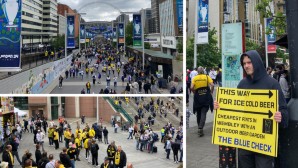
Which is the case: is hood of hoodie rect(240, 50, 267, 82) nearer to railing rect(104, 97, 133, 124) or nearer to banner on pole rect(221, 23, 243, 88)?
railing rect(104, 97, 133, 124)

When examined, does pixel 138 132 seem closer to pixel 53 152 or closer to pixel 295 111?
pixel 53 152

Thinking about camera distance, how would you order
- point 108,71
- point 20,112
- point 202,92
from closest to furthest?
1. point 20,112
2. point 202,92
3. point 108,71

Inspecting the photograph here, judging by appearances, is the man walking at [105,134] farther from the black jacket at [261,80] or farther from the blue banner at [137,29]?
the blue banner at [137,29]

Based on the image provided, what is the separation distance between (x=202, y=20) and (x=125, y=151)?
1262cm

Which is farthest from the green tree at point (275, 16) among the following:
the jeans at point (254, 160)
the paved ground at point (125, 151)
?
the jeans at point (254, 160)

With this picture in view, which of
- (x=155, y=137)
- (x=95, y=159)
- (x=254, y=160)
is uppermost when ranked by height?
(x=254, y=160)

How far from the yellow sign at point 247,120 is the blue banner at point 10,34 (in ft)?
13.0

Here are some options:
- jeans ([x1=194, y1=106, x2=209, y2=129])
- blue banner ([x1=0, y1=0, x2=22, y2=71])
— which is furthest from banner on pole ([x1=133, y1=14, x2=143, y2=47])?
blue banner ([x1=0, y1=0, x2=22, y2=71])

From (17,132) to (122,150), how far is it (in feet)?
6.00

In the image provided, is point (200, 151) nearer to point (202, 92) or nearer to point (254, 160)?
point (202, 92)

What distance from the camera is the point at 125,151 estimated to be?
23.5ft

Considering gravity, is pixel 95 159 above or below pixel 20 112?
below

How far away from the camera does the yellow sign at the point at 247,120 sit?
4.28m

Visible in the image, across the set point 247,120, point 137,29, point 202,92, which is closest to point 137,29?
point 137,29
